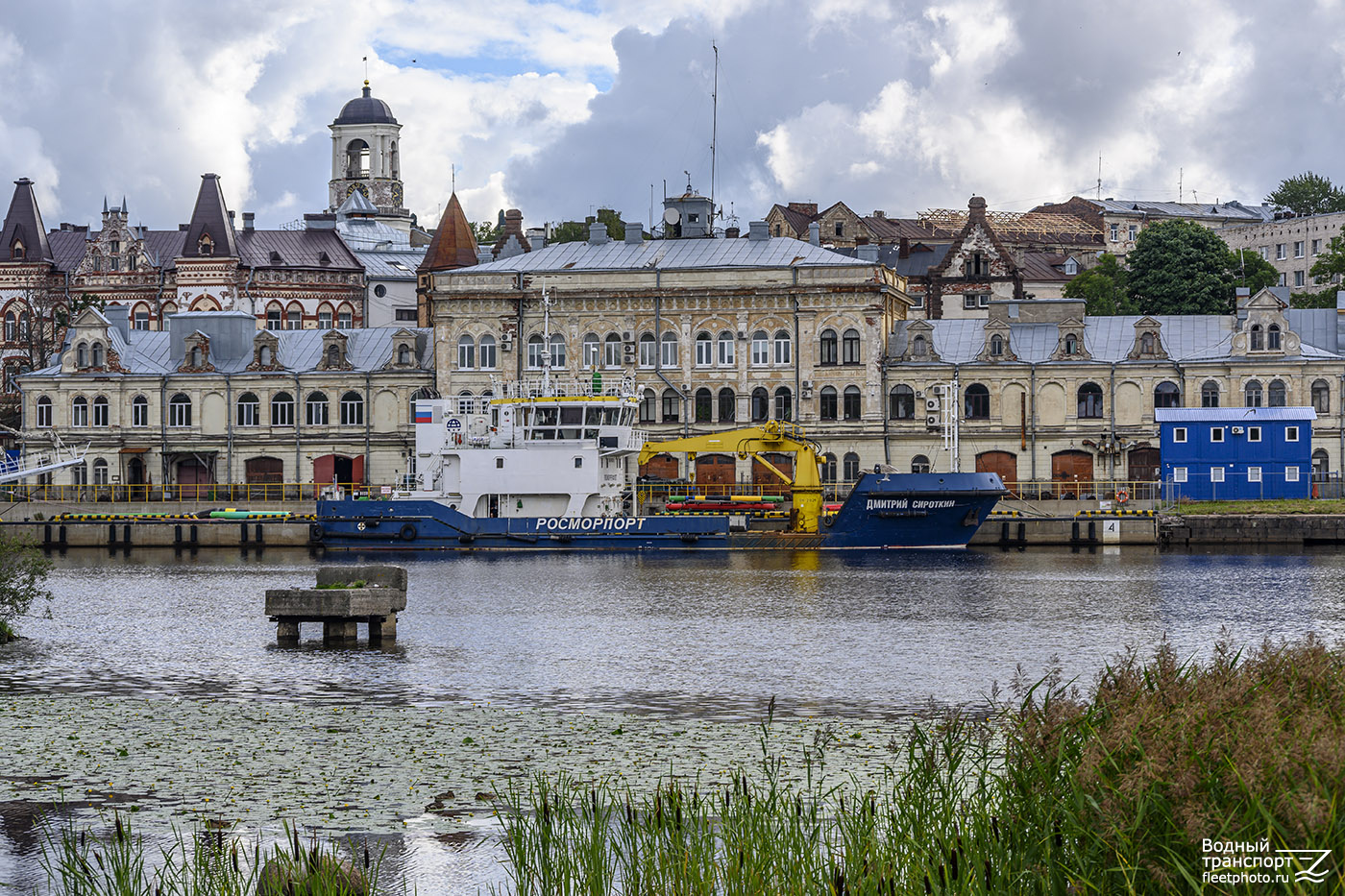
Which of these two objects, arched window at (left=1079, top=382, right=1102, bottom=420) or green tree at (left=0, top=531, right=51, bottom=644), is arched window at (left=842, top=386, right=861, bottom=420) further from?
green tree at (left=0, top=531, right=51, bottom=644)

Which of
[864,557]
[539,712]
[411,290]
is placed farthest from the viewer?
[411,290]

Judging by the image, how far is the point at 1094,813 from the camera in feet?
33.6

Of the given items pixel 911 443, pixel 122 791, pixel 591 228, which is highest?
pixel 591 228

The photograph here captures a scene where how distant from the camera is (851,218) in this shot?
123m

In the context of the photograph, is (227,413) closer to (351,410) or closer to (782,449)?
(351,410)

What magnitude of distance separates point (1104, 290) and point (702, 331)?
34.6 m

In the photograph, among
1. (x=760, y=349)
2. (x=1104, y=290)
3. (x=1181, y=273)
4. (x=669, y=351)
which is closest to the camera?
(x=760, y=349)

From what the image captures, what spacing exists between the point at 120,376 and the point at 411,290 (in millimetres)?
31131

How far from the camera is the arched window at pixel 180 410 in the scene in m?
87.5

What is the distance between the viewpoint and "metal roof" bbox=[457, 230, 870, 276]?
279 ft

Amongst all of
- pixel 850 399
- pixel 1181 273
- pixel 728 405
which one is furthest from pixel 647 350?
pixel 1181 273

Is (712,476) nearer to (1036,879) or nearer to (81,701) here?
(81,701)

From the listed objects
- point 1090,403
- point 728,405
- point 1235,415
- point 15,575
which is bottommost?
point 15,575

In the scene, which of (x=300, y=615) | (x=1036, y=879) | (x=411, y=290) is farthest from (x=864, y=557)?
(x=411, y=290)
